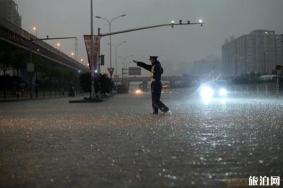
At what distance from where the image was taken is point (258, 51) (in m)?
185

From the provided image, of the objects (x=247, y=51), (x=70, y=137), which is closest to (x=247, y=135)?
(x=70, y=137)

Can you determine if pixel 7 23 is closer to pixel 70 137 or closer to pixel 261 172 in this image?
pixel 70 137

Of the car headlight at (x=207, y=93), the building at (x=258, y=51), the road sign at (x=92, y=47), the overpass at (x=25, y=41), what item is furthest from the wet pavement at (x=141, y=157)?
the building at (x=258, y=51)

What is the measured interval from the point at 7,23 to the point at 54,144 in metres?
61.8

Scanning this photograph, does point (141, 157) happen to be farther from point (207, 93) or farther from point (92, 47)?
point (207, 93)

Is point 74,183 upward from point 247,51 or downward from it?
downward

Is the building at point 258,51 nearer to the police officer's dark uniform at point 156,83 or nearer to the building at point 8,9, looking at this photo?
the building at point 8,9

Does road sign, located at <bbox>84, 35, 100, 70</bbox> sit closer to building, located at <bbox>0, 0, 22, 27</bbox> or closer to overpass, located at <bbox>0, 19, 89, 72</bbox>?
overpass, located at <bbox>0, 19, 89, 72</bbox>

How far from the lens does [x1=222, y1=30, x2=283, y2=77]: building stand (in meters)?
176

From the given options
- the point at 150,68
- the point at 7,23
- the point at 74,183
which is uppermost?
the point at 7,23

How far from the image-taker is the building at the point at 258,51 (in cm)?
17594

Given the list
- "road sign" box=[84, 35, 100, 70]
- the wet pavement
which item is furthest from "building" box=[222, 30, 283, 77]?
the wet pavement

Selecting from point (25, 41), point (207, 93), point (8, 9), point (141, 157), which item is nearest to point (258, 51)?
point (8, 9)

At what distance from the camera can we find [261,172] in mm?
7004
